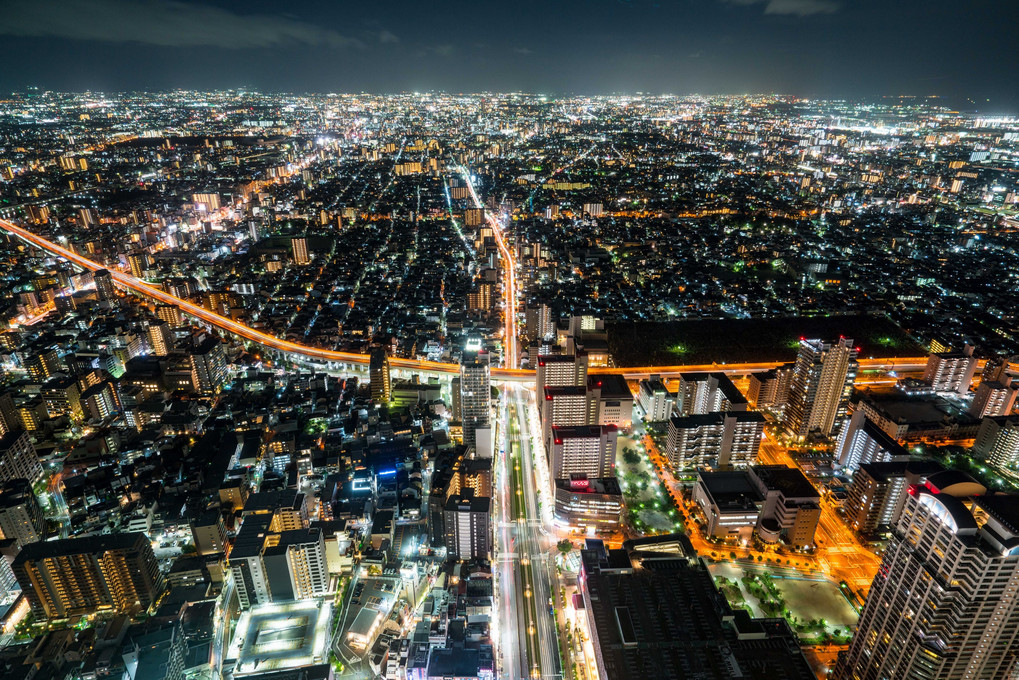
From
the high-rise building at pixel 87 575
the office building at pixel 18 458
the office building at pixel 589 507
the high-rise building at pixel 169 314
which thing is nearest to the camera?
the high-rise building at pixel 87 575

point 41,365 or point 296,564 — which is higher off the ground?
point 41,365

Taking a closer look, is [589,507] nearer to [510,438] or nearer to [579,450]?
[579,450]

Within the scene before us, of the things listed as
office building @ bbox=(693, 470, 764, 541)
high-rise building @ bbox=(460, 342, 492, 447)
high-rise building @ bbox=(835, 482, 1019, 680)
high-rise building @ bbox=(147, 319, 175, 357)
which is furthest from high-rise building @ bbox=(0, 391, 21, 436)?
high-rise building @ bbox=(835, 482, 1019, 680)

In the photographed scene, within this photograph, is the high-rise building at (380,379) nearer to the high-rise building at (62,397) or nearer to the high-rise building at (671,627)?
the high-rise building at (62,397)

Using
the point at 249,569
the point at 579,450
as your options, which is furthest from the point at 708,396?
the point at 249,569

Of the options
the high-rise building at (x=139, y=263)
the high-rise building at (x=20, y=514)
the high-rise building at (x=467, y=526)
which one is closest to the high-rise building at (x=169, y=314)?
the high-rise building at (x=139, y=263)

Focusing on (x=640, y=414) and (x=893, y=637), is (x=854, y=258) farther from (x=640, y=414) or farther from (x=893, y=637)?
(x=893, y=637)
